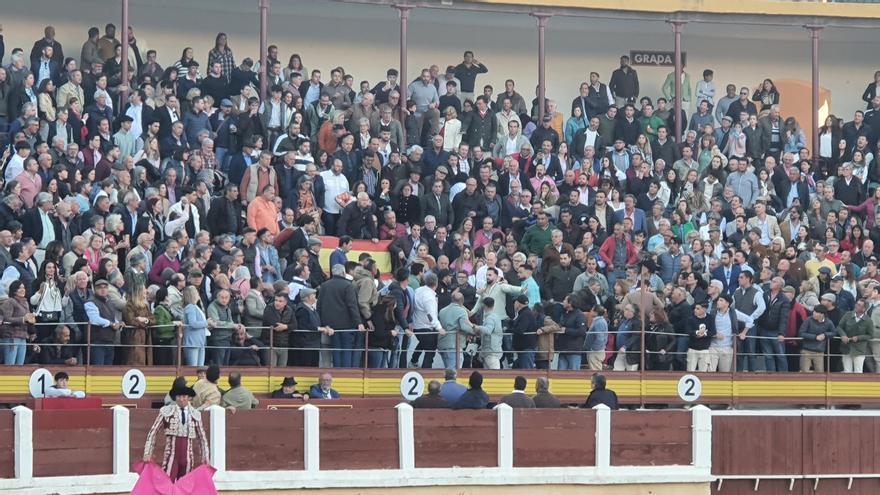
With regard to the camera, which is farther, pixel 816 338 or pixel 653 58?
pixel 653 58

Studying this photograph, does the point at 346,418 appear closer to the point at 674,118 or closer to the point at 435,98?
the point at 435,98

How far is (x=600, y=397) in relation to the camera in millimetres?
23062

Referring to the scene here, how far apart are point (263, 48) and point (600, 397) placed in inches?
340

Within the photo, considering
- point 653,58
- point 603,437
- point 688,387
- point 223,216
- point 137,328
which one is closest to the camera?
point 137,328

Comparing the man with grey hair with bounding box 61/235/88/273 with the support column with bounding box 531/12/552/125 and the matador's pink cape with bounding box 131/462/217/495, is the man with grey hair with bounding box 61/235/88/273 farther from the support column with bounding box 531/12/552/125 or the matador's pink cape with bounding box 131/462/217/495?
the support column with bounding box 531/12/552/125

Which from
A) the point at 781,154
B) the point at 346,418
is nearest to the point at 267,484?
the point at 346,418

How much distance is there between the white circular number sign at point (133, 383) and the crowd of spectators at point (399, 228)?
0.21 m

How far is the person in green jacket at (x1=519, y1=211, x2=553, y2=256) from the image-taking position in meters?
25.7

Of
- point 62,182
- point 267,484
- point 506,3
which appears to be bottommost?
point 267,484

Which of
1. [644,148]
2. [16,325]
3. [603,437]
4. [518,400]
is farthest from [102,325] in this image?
[644,148]

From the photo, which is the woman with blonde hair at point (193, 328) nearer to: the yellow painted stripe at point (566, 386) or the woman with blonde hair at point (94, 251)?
the yellow painted stripe at point (566, 386)

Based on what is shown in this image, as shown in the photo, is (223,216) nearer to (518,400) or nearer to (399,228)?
(399,228)

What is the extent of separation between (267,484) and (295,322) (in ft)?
7.17

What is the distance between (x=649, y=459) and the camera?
23.2 m
